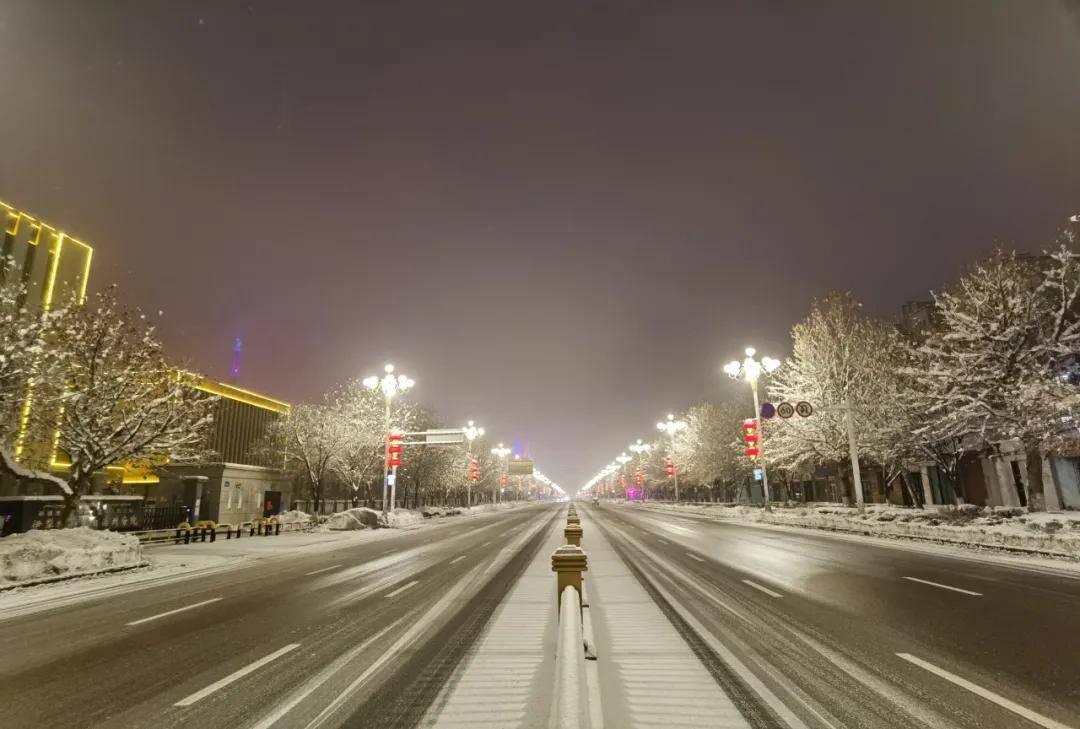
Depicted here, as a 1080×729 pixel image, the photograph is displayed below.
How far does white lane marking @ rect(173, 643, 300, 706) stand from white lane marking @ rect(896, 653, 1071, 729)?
7881mm

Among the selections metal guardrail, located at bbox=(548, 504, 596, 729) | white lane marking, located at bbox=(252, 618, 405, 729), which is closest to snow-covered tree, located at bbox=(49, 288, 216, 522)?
white lane marking, located at bbox=(252, 618, 405, 729)

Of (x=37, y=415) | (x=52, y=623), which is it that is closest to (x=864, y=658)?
(x=52, y=623)

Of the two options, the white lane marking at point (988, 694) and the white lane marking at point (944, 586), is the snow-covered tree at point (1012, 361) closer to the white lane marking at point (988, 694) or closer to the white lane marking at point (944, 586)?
the white lane marking at point (944, 586)

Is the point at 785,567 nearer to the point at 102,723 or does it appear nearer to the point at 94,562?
the point at 102,723

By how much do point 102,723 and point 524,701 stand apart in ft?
13.0

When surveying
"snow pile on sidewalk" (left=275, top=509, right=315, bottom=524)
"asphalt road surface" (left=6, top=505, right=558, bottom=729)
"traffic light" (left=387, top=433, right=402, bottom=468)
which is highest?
"traffic light" (left=387, top=433, right=402, bottom=468)

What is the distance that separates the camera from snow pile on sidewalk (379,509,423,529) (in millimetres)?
38875

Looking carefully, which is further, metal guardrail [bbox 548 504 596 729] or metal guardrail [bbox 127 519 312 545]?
metal guardrail [bbox 127 519 312 545]

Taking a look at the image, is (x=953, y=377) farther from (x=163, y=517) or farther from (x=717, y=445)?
(x=163, y=517)

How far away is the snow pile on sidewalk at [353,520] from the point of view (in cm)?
3525

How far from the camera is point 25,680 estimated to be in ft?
20.2

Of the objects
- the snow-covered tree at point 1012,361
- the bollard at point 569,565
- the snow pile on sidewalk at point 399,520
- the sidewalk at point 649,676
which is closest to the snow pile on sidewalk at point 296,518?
the snow pile on sidewalk at point 399,520

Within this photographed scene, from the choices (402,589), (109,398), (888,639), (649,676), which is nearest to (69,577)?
(109,398)

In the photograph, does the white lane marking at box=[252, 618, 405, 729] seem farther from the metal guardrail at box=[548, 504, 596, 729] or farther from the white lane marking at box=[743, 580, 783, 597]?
the white lane marking at box=[743, 580, 783, 597]
